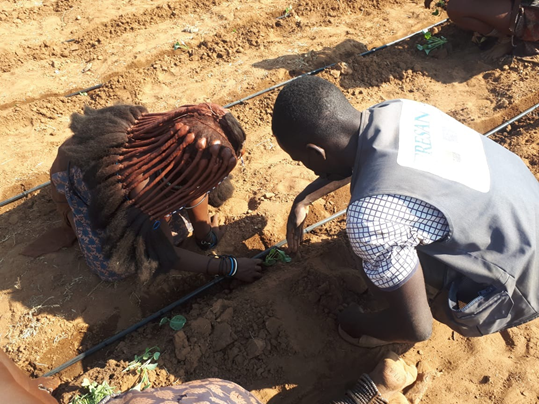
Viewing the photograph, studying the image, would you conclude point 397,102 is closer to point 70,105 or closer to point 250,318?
point 250,318

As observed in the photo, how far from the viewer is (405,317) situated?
79.4 inches

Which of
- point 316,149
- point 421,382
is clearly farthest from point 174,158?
point 421,382

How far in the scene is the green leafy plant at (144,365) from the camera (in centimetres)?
251

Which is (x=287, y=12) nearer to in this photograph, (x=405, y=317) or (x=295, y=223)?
(x=295, y=223)

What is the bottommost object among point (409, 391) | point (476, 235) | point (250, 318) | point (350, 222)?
point (409, 391)

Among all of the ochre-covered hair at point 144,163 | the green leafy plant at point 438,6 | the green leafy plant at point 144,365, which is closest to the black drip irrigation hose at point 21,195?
the ochre-covered hair at point 144,163

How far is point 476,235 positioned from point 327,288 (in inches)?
47.7

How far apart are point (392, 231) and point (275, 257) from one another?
59.6 inches

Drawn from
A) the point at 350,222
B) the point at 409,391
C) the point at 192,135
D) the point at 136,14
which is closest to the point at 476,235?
the point at 350,222

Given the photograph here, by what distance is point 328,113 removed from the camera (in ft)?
6.73

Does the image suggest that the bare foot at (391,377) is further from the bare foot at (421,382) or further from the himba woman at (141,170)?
the himba woman at (141,170)

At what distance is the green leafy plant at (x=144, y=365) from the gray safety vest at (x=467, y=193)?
5.18 ft

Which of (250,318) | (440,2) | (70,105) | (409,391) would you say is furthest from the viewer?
(440,2)

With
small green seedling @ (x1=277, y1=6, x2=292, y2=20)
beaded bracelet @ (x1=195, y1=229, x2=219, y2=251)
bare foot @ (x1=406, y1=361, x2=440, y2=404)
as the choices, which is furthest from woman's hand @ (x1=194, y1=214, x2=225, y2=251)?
small green seedling @ (x1=277, y1=6, x2=292, y2=20)
